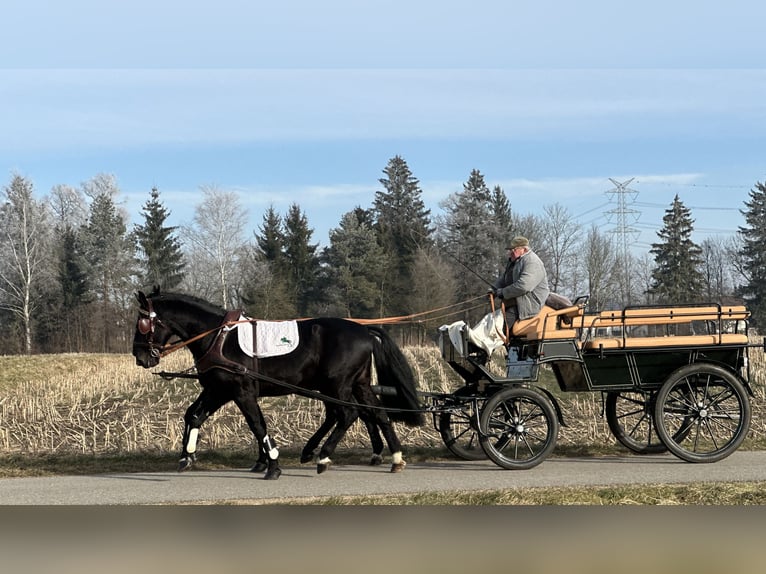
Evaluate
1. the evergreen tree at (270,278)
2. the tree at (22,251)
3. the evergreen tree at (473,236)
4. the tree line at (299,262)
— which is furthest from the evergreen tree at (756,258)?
the tree at (22,251)

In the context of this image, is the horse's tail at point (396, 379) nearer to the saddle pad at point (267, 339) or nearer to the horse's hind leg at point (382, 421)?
the horse's hind leg at point (382, 421)

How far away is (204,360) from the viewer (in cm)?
965

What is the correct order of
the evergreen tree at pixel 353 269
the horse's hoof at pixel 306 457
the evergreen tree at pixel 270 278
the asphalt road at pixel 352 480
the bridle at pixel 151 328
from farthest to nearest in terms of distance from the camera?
1. the evergreen tree at pixel 353 269
2. the evergreen tree at pixel 270 278
3. the horse's hoof at pixel 306 457
4. the bridle at pixel 151 328
5. the asphalt road at pixel 352 480

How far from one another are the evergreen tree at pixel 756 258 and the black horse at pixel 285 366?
49544 mm

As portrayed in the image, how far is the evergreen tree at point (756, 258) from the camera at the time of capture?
188ft

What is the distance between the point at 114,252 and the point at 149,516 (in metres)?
54.1

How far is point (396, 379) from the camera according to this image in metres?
9.99

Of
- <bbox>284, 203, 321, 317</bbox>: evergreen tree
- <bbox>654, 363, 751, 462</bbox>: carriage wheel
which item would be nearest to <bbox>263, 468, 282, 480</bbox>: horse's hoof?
<bbox>654, 363, 751, 462</bbox>: carriage wheel

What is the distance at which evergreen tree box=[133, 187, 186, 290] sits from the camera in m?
53.6

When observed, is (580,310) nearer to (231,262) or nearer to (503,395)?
(503,395)

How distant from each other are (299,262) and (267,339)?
4432 centimetres

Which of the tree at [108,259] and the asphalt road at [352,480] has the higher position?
the tree at [108,259]

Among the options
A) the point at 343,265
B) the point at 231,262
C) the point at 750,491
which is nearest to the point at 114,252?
the point at 231,262

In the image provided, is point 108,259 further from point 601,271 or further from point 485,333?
point 485,333
